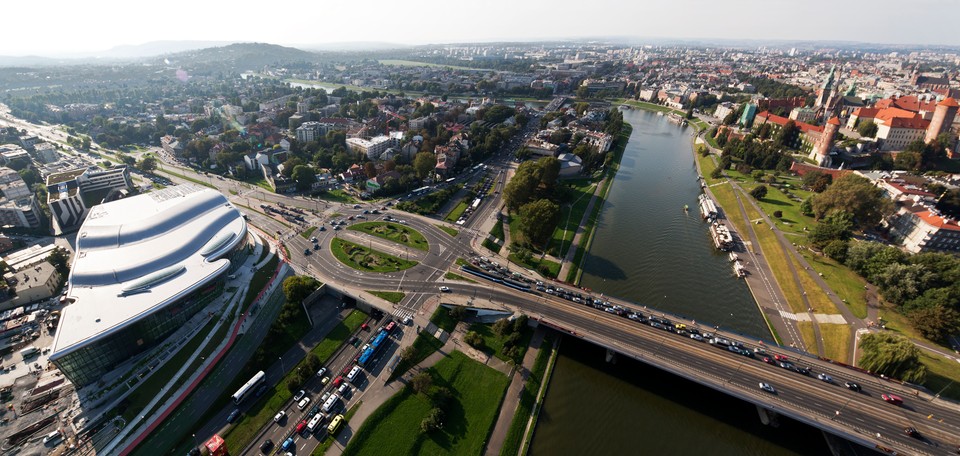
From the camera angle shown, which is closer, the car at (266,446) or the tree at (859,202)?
the car at (266,446)

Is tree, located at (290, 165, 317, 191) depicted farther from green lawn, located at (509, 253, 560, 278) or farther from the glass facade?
green lawn, located at (509, 253, 560, 278)

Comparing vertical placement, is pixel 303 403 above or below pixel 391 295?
below

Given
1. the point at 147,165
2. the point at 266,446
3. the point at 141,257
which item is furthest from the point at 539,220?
the point at 147,165

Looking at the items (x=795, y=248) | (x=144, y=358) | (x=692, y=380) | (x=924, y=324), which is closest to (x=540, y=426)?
(x=692, y=380)

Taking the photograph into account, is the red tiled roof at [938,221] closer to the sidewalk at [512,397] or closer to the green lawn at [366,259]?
the sidewalk at [512,397]

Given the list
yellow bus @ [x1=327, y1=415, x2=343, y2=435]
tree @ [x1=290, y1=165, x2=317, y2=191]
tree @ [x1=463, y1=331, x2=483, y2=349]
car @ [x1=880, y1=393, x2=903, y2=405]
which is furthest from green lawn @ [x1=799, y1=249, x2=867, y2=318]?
tree @ [x1=290, y1=165, x2=317, y2=191]

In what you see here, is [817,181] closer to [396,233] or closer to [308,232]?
[396,233]

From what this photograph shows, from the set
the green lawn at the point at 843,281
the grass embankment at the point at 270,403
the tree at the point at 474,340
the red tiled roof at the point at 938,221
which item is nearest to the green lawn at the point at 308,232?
the grass embankment at the point at 270,403
